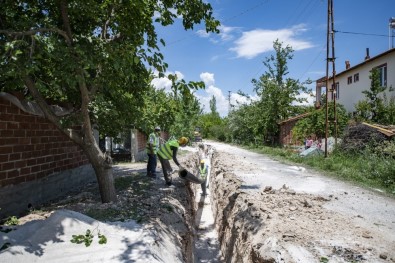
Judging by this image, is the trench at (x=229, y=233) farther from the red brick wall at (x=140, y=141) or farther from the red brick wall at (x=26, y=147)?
the red brick wall at (x=140, y=141)

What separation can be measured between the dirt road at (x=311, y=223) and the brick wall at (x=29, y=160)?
14.3 feet

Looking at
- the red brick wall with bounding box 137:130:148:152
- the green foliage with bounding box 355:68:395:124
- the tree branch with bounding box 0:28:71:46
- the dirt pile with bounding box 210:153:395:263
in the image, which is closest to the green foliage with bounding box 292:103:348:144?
the green foliage with bounding box 355:68:395:124

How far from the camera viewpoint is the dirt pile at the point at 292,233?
468cm

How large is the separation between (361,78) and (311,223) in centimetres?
2241

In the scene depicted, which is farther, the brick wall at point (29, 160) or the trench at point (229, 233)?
the trench at point (229, 233)

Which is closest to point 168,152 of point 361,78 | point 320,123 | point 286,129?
point 320,123

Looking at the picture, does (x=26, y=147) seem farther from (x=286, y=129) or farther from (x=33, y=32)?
(x=286, y=129)

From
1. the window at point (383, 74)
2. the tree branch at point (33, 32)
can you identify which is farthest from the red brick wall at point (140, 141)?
the window at point (383, 74)

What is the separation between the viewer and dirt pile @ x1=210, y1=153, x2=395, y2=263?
4680 mm

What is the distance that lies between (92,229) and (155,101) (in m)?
17.5

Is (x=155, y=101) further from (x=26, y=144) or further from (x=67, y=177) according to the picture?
(x=26, y=144)

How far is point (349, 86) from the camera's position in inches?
1074

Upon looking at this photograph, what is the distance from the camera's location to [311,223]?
19.5ft

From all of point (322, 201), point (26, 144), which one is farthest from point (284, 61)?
point (26, 144)
